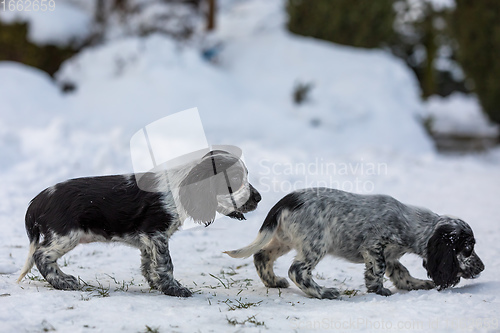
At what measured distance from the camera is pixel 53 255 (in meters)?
3.89

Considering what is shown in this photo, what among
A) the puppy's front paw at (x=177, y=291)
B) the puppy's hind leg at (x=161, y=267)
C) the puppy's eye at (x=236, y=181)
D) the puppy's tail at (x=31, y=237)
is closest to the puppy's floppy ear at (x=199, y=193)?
the puppy's eye at (x=236, y=181)

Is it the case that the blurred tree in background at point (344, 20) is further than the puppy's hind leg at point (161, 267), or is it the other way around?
the blurred tree in background at point (344, 20)

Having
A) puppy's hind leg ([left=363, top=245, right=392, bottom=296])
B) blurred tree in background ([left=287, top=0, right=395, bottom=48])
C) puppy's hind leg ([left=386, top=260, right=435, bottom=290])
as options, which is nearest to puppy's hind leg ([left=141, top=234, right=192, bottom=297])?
puppy's hind leg ([left=363, top=245, right=392, bottom=296])

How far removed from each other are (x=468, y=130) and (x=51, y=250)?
67.0ft

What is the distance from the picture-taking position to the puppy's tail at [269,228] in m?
4.14

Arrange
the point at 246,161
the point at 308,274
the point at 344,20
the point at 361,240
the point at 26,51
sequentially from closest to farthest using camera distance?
the point at 308,274 → the point at 361,240 → the point at 246,161 → the point at 26,51 → the point at 344,20

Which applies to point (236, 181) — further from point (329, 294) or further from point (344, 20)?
point (344, 20)

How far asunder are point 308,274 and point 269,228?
17.6 inches

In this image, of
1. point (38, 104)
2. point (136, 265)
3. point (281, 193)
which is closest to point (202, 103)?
point (38, 104)

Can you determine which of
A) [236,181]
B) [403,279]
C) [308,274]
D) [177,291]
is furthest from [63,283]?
[403,279]

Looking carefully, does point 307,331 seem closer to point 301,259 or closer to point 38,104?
point 301,259

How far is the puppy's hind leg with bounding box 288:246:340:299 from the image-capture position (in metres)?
4.09

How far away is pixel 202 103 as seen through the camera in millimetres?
12641

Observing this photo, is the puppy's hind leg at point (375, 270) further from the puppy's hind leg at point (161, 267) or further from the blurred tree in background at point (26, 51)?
the blurred tree in background at point (26, 51)
